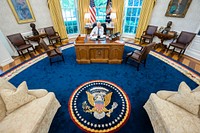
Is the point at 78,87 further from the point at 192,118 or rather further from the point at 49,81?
the point at 192,118

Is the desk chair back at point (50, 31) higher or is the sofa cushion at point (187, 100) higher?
the desk chair back at point (50, 31)

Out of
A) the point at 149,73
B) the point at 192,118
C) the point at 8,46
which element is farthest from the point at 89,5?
the point at 192,118

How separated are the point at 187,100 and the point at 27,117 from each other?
2826 millimetres

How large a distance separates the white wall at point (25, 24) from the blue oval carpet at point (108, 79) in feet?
6.29

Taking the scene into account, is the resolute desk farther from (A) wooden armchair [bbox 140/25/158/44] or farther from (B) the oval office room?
(A) wooden armchair [bbox 140/25/158/44]

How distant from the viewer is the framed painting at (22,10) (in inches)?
166

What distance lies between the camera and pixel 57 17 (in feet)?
18.3

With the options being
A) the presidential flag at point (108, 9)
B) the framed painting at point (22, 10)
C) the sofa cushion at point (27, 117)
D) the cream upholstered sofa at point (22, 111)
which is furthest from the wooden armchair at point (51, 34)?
the sofa cushion at point (27, 117)

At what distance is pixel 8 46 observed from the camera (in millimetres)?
4480

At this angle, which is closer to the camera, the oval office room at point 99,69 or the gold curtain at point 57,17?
the oval office room at point 99,69

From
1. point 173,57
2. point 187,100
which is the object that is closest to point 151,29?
point 173,57

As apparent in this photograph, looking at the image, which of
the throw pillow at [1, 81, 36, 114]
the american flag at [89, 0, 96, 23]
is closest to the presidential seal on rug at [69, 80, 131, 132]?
the throw pillow at [1, 81, 36, 114]

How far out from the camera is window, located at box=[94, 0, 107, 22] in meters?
6.10

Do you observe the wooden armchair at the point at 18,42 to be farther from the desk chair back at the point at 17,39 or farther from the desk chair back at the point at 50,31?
the desk chair back at the point at 50,31
